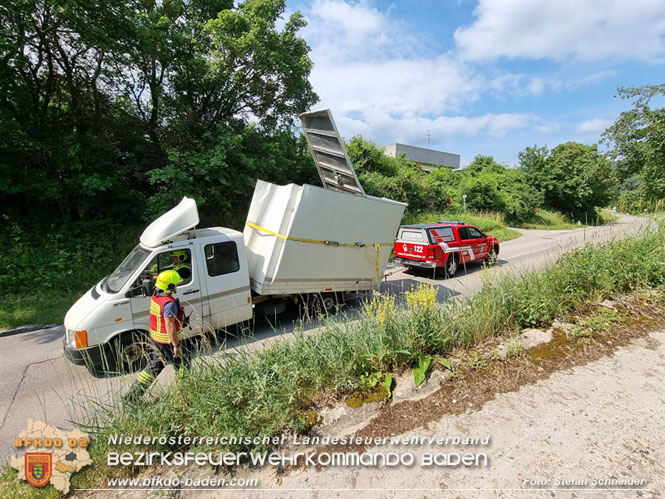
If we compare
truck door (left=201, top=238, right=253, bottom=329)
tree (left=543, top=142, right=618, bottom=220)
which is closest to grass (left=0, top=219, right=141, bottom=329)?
truck door (left=201, top=238, right=253, bottom=329)

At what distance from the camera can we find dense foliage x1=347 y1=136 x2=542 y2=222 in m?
18.5

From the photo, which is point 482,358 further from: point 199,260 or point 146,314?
point 146,314

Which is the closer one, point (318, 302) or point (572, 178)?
point (318, 302)

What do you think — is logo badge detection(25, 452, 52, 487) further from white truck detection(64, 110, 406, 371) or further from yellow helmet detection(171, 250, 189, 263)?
yellow helmet detection(171, 250, 189, 263)

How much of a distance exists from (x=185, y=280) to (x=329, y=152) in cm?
397

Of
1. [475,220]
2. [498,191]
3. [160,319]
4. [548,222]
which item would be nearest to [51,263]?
[160,319]

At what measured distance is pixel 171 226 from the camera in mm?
4227

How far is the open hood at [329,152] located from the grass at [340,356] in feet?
10.2

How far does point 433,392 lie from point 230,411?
1.77 metres

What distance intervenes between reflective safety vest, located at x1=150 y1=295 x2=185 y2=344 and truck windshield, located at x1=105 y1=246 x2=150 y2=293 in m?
1.33

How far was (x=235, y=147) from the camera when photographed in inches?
368

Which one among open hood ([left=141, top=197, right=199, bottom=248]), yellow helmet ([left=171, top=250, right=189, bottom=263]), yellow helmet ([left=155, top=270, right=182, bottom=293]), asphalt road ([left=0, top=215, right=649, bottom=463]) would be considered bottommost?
asphalt road ([left=0, top=215, right=649, bottom=463])

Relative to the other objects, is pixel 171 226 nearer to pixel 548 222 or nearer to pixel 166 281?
pixel 166 281

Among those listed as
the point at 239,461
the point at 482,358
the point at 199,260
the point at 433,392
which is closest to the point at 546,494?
the point at 433,392
